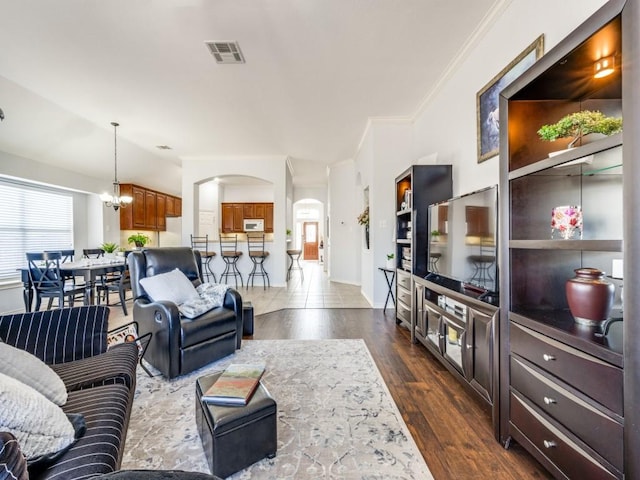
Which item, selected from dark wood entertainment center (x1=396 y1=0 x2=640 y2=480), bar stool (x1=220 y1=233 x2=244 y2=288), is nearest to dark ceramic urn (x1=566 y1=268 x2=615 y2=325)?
dark wood entertainment center (x1=396 y1=0 x2=640 y2=480)

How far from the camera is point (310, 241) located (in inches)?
590

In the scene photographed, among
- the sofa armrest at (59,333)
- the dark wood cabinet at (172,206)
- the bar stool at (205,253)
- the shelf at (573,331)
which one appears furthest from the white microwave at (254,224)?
the shelf at (573,331)

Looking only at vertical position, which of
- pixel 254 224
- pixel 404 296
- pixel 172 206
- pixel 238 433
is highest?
pixel 172 206

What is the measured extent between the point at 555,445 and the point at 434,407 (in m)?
0.78

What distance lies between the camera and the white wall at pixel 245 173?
21.7ft

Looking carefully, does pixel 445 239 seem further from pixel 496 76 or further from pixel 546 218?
pixel 496 76

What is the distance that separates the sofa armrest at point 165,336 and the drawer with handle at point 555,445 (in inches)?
88.3

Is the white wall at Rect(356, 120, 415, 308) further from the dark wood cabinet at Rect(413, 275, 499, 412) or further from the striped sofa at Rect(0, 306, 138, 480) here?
the striped sofa at Rect(0, 306, 138, 480)

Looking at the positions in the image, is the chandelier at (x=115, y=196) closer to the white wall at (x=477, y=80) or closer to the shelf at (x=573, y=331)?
the white wall at (x=477, y=80)

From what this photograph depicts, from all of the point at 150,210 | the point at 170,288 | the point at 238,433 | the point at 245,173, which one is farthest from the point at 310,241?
the point at 238,433

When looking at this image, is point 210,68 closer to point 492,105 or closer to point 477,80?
point 477,80

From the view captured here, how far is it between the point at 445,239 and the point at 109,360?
8.53 ft

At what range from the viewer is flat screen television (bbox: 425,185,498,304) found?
2.01 metres

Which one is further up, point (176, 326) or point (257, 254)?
point (257, 254)
